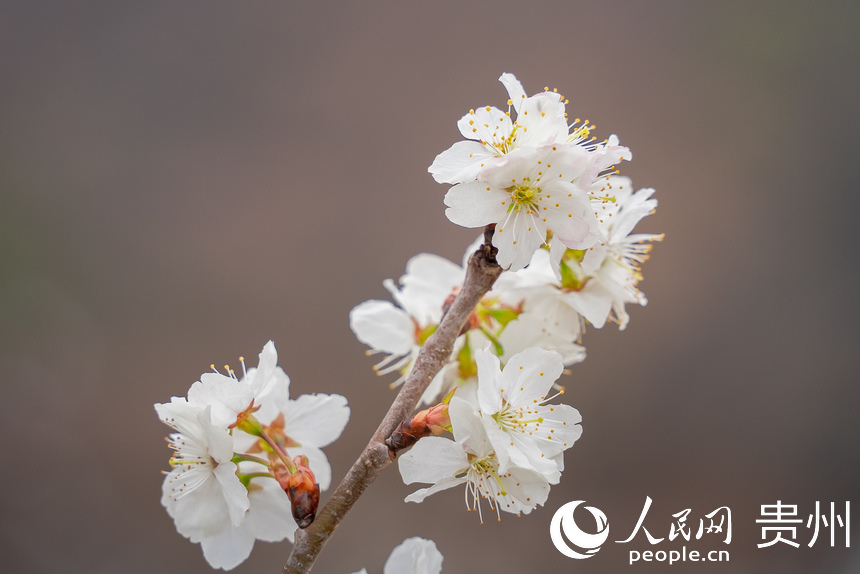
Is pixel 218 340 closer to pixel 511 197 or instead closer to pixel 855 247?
pixel 511 197

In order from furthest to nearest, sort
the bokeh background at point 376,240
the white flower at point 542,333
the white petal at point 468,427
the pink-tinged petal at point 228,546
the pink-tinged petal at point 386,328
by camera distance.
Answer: the bokeh background at point 376,240 → the pink-tinged petal at point 386,328 → the white flower at point 542,333 → the pink-tinged petal at point 228,546 → the white petal at point 468,427

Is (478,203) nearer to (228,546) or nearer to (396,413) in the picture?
(396,413)

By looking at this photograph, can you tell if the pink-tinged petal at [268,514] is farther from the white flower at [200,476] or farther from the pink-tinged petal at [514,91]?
Result: the pink-tinged petal at [514,91]

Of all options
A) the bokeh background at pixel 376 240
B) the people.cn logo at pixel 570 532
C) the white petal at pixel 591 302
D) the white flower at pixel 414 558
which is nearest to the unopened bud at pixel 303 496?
the white flower at pixel 414 558

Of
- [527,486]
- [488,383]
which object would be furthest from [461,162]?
[527,486]

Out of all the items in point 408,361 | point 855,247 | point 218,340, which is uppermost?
point 855,247

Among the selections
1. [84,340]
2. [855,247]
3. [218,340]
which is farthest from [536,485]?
[855,247]
